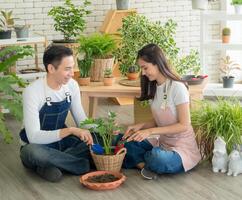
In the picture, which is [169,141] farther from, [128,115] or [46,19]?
[46,19]

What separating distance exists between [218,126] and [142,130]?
0.55 m

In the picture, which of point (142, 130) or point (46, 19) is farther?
point (46, 19)

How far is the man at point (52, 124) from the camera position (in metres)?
3.61

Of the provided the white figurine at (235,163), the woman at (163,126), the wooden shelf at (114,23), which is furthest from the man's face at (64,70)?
the wooden shelf at (114,23)

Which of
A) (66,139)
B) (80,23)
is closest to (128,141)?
(66,139)

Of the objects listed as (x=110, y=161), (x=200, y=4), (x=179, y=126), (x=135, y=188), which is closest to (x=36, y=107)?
(x=110, y=161)

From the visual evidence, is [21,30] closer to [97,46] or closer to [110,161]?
[97,46]

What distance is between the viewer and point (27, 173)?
3.84 metres

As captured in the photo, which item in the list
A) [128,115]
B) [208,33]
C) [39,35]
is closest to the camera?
[128,115]

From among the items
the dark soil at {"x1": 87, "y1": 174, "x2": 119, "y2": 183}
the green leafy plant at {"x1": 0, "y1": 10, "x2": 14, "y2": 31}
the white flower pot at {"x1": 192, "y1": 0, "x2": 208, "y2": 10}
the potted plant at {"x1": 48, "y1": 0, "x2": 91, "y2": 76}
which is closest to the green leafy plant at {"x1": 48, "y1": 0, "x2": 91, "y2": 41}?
the potted plant at {"x1": 48, "y1": 0, "x2": 91, "y2": 76}

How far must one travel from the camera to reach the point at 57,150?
12.2 ft

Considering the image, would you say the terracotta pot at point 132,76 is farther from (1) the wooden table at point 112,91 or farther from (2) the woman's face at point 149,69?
(2) the woman's face at point 149,69

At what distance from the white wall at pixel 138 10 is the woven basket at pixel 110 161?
253 centimetres

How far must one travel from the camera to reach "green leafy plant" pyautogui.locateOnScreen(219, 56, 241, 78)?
6.04 metres
